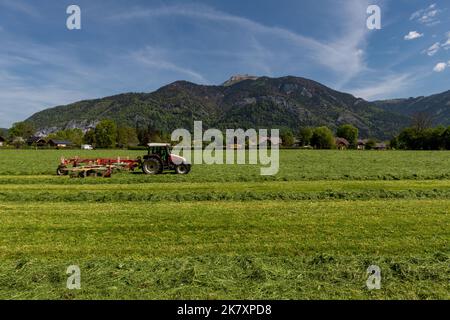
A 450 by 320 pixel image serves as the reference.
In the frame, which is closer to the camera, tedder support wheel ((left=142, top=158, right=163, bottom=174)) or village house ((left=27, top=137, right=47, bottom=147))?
tedder support wheel ((left=142, top=158, right=163, bottom=174))

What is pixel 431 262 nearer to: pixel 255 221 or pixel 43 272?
pixel 255 221

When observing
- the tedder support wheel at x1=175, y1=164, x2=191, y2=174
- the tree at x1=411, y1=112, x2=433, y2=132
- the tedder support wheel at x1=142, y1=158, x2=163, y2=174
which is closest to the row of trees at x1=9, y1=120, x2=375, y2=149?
the tree at x1=411, y1=112, x2=433, y2=132

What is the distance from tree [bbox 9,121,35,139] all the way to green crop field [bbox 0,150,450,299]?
151 m

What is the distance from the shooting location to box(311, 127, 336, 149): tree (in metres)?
136

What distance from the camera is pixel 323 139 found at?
450 feet

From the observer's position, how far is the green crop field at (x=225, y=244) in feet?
17.9

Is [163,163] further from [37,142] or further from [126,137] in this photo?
[37,142]

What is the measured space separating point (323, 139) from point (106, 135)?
84681 mm

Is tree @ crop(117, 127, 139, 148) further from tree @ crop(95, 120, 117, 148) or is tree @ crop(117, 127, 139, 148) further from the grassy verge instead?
the grassy verge

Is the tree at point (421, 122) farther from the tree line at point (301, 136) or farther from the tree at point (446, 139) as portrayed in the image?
the tree at point (446, 139)

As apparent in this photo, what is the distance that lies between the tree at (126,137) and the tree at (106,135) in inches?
79.6

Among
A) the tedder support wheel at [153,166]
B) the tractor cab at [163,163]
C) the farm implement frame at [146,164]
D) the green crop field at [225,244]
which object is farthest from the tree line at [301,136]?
the green crop field at [225,244]

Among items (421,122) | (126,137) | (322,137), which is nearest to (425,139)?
(421,122)
